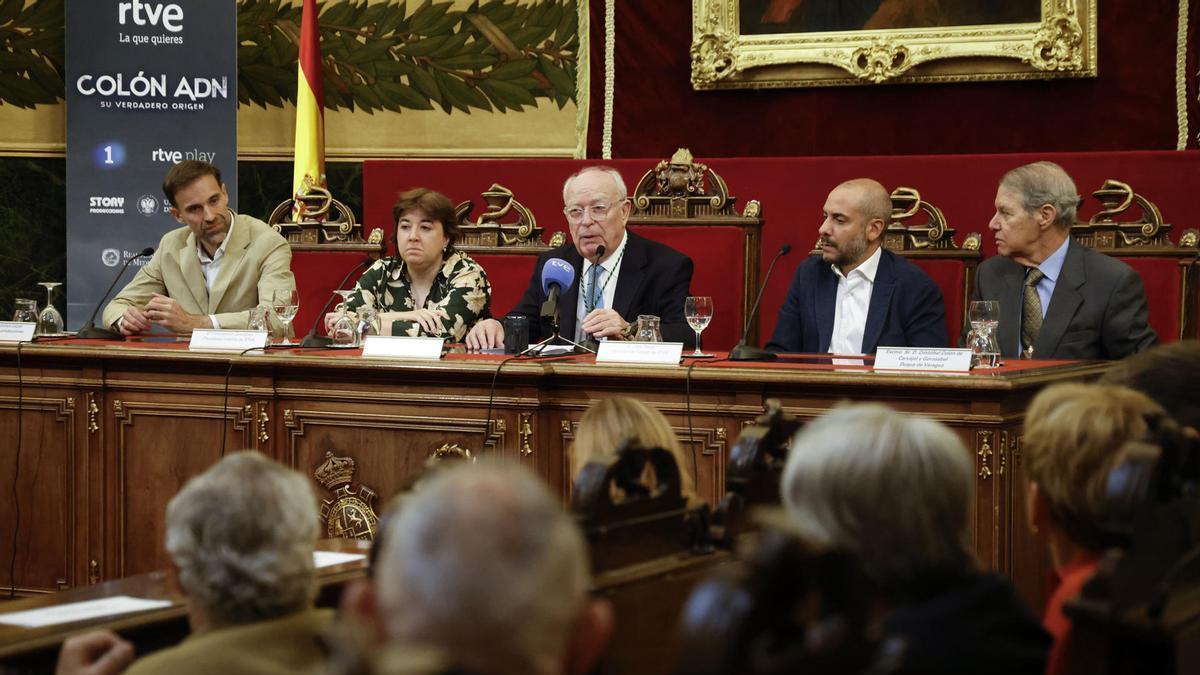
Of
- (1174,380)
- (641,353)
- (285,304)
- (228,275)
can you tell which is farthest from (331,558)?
(228,275)

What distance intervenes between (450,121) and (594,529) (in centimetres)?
558

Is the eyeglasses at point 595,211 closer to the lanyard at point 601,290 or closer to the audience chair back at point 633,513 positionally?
the lanyard at point 601,290

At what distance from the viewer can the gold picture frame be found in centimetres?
605

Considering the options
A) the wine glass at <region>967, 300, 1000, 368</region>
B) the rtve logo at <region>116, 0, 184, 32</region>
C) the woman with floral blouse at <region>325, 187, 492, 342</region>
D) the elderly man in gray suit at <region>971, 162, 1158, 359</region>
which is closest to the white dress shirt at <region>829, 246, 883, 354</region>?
the elderly man in gray suit at <region>971, 162, 1158, 359</region>

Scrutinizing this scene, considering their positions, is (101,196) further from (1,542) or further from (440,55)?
(1,542)

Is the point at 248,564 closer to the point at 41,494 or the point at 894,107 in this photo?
the point at 41,494

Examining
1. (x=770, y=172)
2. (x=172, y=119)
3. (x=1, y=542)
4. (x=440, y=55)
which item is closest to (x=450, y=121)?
(x=440, y=55)

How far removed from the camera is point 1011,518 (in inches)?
127

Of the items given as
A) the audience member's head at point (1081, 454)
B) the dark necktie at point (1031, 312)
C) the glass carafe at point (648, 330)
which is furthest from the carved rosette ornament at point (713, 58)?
the audience member's head at point (1081, 454)

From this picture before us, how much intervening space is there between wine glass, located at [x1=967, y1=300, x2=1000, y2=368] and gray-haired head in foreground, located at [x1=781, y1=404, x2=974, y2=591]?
2087 mm

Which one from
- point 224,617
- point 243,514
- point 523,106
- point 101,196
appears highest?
point 523,106

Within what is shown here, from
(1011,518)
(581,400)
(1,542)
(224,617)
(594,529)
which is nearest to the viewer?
(224,617)

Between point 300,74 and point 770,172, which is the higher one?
point 300,74

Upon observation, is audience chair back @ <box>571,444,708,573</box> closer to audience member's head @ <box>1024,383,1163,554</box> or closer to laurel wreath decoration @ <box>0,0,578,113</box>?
audience member's head @ <box>1024,383,1163,554</box>
